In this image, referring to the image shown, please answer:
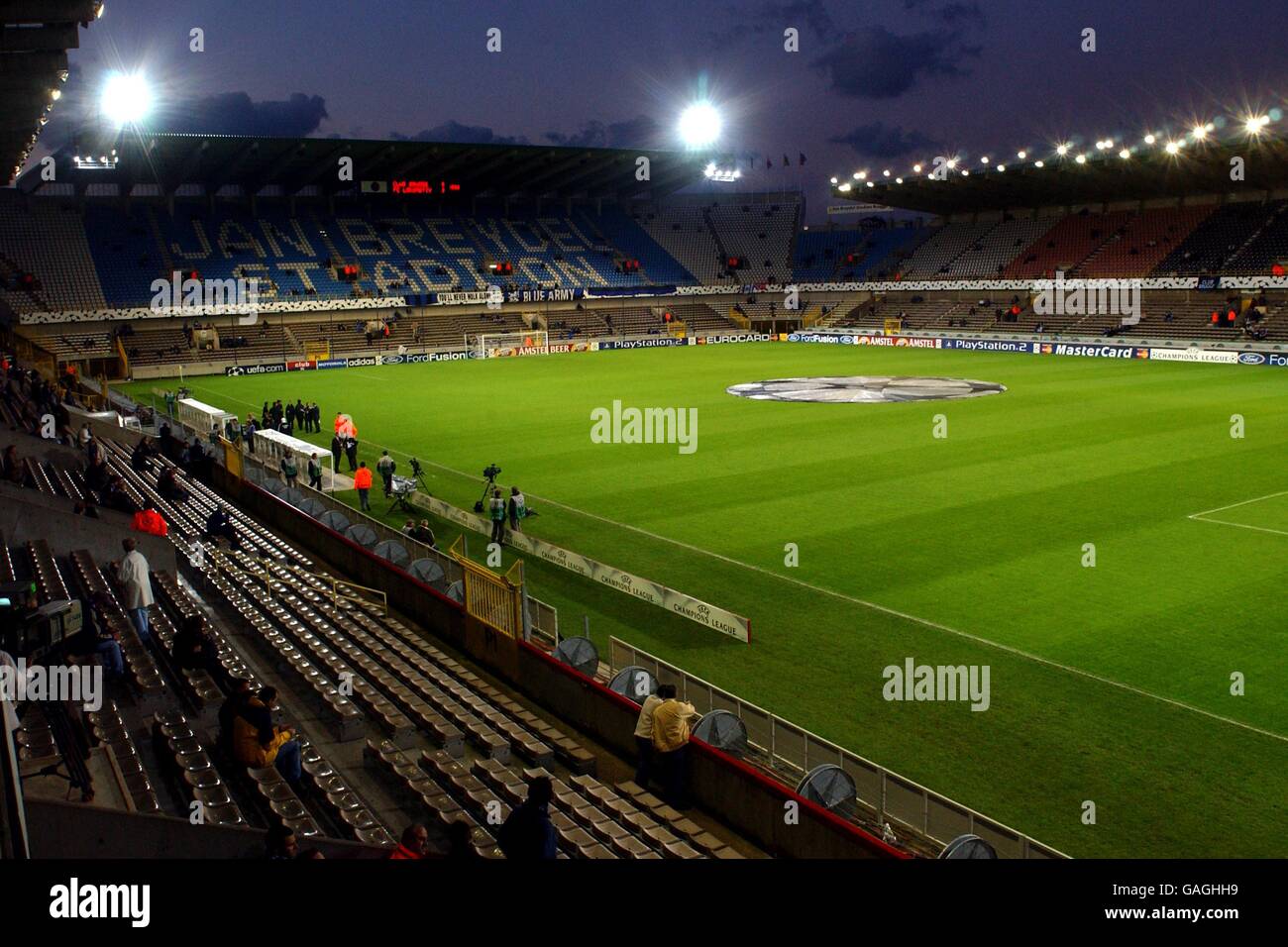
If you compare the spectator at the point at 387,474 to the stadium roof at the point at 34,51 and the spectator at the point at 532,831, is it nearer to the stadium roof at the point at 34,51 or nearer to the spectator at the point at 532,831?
the stadium roof at the point at 34,51

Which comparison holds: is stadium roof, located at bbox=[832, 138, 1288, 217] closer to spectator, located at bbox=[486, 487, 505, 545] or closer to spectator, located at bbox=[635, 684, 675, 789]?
spectator, located at bbox=[486, 487, 505, 545]

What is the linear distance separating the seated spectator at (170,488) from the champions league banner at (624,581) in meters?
6.38

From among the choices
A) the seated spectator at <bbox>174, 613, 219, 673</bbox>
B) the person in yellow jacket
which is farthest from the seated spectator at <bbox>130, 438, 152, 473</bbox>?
the person in yellow jacket

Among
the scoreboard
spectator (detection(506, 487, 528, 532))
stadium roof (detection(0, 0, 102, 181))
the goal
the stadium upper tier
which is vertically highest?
the scoreboard

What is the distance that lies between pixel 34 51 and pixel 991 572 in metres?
21.2

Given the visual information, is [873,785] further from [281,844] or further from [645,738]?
[281,844]

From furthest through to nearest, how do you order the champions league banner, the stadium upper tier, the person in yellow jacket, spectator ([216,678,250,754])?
the stadium upper tier
the champions league banner
spectator ([216,678,250,754])
the person in yellow jacket

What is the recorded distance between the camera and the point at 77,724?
958cm

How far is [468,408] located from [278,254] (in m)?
Result: 37.6

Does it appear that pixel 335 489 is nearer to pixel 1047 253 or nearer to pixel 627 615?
pixel 627 615

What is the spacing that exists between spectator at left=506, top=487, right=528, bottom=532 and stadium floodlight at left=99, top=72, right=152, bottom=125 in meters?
44.2

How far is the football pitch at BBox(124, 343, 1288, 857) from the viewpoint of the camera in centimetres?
1132

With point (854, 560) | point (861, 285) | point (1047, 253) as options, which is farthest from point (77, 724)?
point (861, 285)
